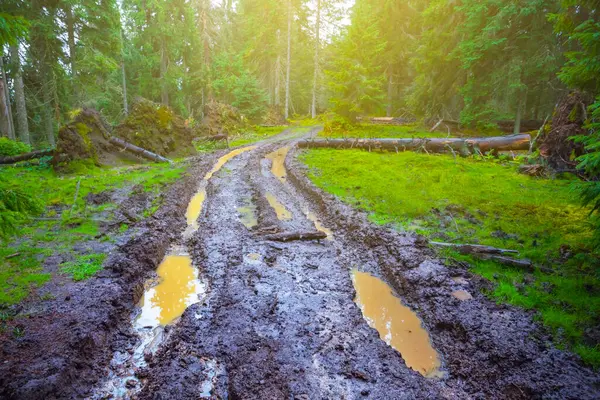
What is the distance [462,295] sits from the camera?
559cm

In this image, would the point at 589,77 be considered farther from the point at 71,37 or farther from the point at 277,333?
the point at 71,37

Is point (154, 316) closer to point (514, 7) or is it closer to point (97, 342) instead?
point (97, 342)

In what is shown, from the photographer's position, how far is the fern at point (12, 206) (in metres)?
3.54

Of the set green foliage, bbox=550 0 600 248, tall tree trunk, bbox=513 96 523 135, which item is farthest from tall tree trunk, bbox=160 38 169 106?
green foliage, bbox=550 0 600 248

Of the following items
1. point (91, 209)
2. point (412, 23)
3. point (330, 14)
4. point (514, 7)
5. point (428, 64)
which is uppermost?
point (330, 14)

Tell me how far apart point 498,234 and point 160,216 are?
9263mm

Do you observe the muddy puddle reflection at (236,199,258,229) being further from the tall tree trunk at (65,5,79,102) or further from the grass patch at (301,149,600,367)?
the tall tree trunk at (65,5,79,102)

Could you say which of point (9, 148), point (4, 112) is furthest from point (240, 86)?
point (9, 148)

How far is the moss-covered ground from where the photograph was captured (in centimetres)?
582

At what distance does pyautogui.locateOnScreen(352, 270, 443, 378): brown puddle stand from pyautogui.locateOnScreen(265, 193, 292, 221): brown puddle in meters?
3.66

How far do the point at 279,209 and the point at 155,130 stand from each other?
1252cm

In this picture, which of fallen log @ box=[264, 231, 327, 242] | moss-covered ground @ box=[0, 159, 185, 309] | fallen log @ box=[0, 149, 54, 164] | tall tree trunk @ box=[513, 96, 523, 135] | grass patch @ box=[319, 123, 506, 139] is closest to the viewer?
moss-covered ground @ box=[0, 159, 185, 309]

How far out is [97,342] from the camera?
4.50 meters

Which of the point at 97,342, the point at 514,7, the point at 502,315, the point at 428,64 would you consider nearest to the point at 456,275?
the point at 502,315
